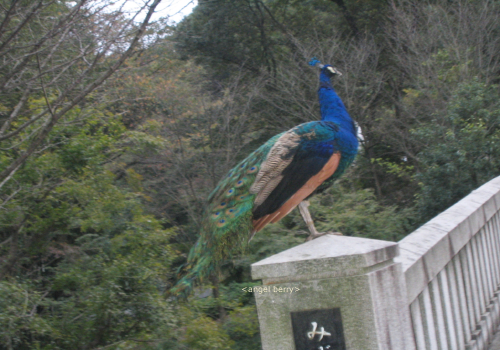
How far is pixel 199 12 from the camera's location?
14.6 m

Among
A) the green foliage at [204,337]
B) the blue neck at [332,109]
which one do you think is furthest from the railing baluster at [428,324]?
the green foliage at [204,337]

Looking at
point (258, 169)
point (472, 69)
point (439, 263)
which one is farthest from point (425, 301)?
point (472, 69)

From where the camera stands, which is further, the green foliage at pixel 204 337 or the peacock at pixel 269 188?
the green foliage at pixel 204 337

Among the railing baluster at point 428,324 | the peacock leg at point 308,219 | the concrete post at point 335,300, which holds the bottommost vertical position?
the railing baluster at point 428,324

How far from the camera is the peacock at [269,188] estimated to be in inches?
153

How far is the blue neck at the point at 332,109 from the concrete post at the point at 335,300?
243 cm

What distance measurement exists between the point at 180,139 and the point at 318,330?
741 cm

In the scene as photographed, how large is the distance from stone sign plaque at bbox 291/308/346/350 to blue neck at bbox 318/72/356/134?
255 cm

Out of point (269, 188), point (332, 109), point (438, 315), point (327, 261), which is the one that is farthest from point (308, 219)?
point (327, 261)

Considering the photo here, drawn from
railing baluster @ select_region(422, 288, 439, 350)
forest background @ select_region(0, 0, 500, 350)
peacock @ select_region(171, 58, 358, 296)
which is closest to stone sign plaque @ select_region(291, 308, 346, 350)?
railing baluster @ select_region(422, 288, 439, 350)

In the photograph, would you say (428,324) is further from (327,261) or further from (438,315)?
(327,261)

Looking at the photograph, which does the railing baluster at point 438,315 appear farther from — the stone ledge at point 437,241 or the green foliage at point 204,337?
the green foliage at point 204,337

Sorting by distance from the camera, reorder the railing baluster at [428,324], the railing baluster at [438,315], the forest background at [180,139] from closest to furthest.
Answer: the railing baluster at [428,324], the railing baluster at [438,315], the forest background at [180,139]

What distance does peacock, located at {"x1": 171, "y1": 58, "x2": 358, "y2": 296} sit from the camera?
3.90 metres
